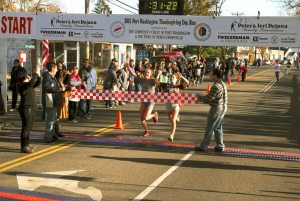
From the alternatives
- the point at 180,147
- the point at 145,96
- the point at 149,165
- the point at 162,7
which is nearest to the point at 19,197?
the point at 149,165

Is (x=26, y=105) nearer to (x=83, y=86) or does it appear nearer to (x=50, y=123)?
(x=50, y=123)

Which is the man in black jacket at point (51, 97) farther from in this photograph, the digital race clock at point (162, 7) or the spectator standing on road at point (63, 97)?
the digital race clock at point (162, 7)

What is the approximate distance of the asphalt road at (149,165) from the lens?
23.6 ft

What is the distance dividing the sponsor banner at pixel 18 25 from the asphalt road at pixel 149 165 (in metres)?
3.02

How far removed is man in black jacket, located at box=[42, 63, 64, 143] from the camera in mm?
10883

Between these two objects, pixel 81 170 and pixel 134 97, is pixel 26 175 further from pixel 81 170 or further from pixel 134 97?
pixel 134 97

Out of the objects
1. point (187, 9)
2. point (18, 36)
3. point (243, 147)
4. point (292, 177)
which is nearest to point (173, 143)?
point (243, 147)

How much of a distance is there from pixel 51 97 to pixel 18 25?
20.0ft

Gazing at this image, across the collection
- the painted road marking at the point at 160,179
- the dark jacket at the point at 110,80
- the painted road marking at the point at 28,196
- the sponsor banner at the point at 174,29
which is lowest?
the painted road marking at the point at 160,179

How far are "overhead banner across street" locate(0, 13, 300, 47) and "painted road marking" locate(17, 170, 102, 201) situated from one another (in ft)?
25.4

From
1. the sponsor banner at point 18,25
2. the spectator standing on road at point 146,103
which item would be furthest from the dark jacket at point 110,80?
the spectator standing on road at point 146,103

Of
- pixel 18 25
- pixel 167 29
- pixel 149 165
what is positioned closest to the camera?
pixel 149 165

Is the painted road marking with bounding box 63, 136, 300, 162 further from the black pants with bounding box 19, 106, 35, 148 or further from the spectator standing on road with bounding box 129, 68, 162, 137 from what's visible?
the black pants with bounding box 19, 106, 35, 148

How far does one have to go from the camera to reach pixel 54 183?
7.56 metres
